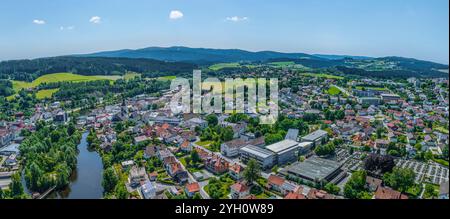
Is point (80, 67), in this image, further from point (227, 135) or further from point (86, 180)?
point (86, 180)

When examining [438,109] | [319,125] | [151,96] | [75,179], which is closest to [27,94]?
[151,96]

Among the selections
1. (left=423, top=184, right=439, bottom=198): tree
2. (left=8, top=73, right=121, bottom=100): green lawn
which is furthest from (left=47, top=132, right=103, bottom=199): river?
(left=8, top=73, right=121, bottom=100): green lawn

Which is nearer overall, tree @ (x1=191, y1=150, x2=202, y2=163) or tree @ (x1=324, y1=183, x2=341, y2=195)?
tree @ (x1=324, y1=183, x2=341, y2=195)

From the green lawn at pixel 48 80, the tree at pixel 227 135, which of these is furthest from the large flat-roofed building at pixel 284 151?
the green lawn at pixel 48 80

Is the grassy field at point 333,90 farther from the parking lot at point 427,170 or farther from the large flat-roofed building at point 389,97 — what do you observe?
the parking lot at point 427,170

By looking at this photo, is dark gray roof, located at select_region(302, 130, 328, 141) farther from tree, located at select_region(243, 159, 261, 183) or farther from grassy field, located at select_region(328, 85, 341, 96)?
grassy field, located at select_region(328, 85, 341, 96)

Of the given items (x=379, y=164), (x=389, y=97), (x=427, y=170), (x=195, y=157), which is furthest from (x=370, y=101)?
(x=195, y=157)
